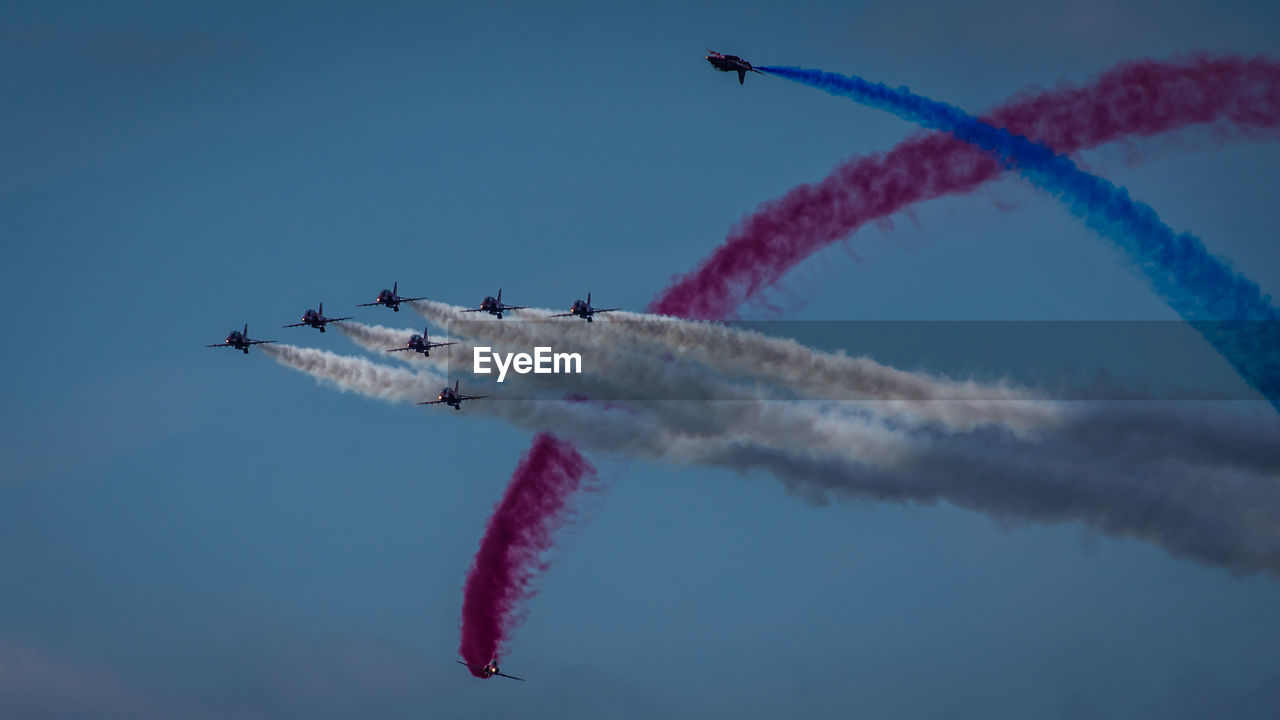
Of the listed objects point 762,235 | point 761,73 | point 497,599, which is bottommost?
point 497,599

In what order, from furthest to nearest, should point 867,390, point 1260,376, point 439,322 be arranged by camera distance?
point 439,322 < point 867,390 < point 1260,376

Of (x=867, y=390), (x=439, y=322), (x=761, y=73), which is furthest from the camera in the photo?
(x=439, y=322)

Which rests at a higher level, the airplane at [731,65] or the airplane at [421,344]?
the airplane at [731,65]

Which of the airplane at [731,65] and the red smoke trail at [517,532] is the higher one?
the airplane at [731,65]

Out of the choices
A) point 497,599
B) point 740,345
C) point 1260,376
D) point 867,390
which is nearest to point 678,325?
point 740,345

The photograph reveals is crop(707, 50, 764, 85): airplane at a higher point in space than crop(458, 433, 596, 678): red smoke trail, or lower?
higher

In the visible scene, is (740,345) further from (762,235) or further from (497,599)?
(497,599)

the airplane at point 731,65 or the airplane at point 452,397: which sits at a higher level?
the airplane at point 731,65

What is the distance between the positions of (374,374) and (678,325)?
61.3 ft

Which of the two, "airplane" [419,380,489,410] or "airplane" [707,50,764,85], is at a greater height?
"airplane" [707,50,764,85]

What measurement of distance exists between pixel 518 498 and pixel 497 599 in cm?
499

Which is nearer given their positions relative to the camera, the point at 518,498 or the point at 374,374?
the point at 518,498

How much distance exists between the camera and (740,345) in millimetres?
98125

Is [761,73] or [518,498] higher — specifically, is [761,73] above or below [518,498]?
above
